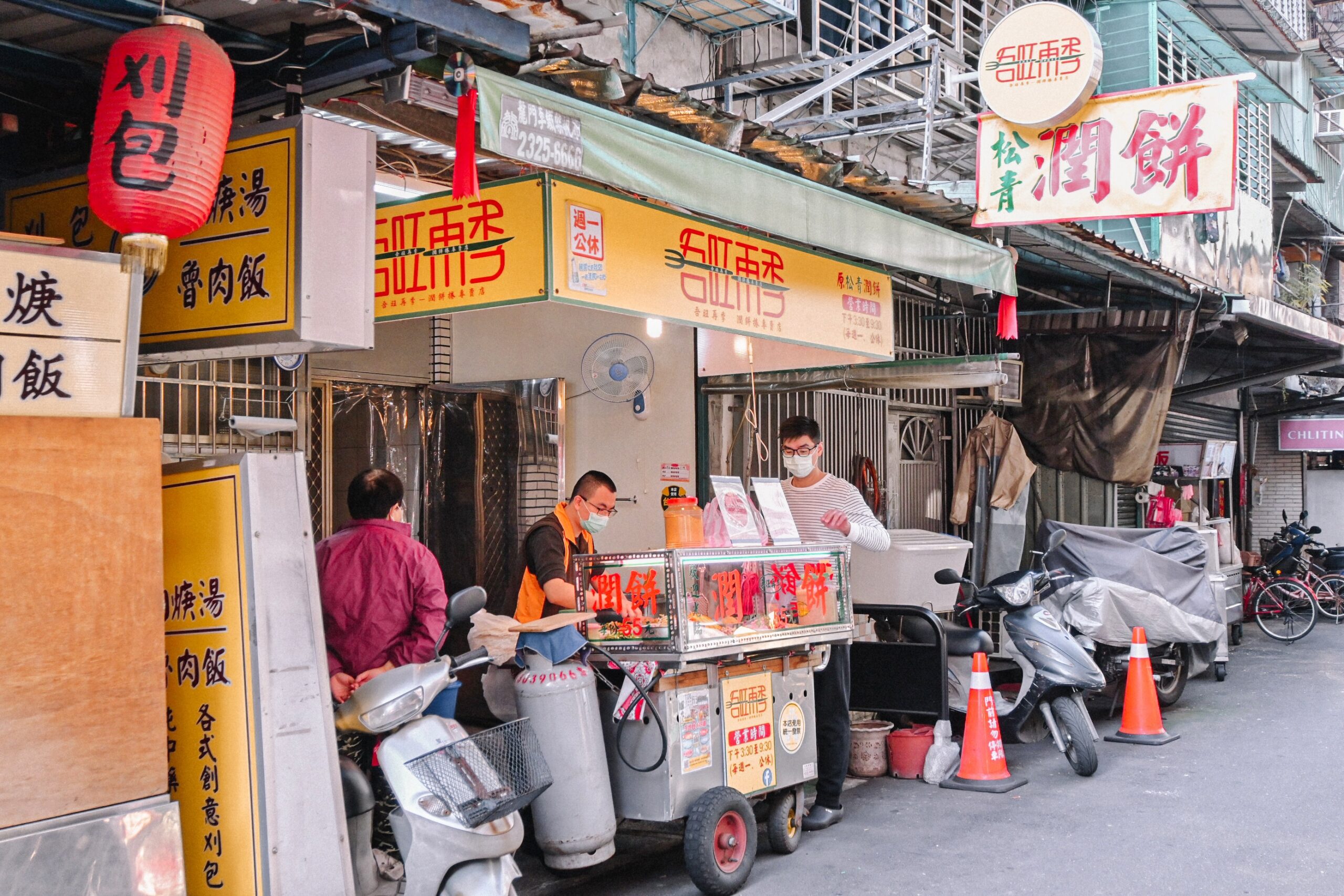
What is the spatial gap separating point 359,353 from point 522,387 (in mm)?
1438

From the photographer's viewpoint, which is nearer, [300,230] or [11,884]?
[11,884]

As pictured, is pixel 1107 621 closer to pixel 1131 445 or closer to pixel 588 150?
pixel 1131 445

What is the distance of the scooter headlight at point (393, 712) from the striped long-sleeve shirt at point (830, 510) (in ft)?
11.1

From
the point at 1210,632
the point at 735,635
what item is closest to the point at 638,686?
the point at 735,635

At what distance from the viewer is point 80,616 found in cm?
375

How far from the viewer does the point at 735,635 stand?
5938 millimetres

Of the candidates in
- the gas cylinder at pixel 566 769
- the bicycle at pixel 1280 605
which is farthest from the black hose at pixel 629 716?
the bicycle at pixel 1280 605

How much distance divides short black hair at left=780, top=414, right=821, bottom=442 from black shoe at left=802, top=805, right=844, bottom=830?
2.21 meters

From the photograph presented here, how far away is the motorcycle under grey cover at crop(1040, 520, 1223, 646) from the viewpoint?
1030 centimetres

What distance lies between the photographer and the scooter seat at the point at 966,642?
8242 millimetres

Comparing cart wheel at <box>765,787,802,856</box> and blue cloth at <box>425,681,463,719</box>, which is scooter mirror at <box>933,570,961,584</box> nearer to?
cart wheel at <box>765,787,802,856</box>

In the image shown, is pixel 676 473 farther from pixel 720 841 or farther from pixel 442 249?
pixel 720 841

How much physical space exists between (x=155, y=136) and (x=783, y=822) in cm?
446

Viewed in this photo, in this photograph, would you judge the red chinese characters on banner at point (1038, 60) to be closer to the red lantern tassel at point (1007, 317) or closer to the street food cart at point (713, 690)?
the red lantern tassel at point (1007, 317)
